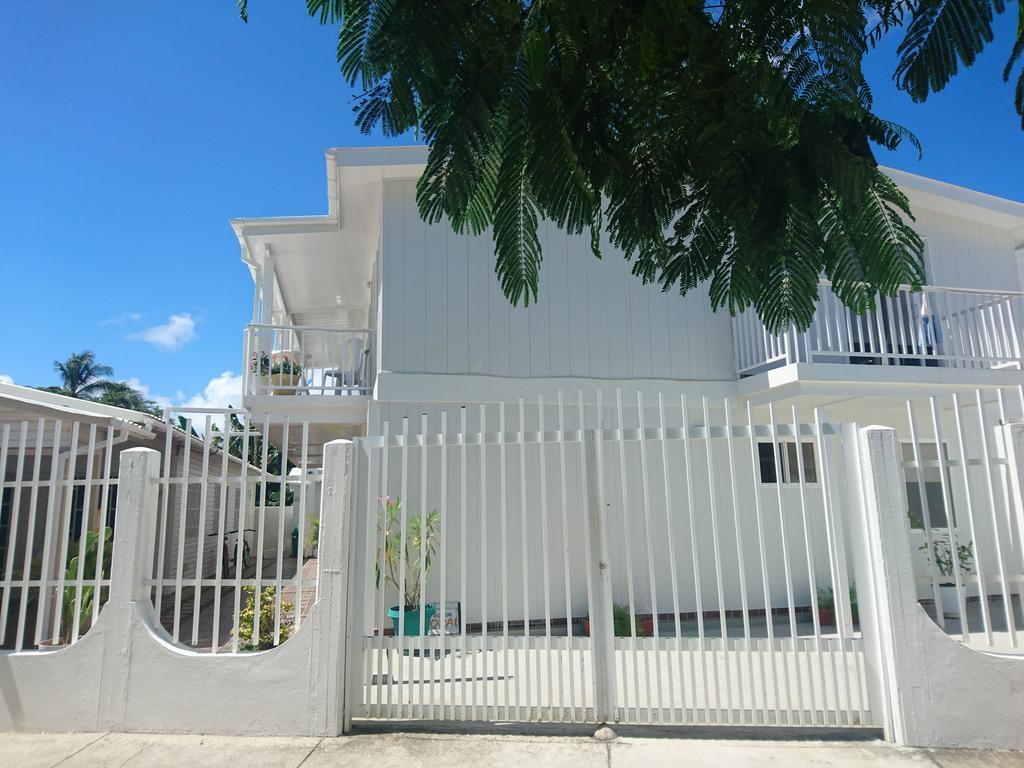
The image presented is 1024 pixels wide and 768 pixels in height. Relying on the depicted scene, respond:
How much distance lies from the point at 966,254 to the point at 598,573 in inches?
408

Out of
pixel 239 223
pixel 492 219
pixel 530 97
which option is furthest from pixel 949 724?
pixel 239 223

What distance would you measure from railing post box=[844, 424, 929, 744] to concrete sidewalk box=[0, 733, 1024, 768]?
26 centimetres

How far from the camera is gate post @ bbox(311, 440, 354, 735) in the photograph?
442 centimetres

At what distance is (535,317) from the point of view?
9.53m

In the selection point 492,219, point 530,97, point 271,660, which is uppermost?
point 530,97

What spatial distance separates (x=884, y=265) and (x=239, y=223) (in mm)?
9362

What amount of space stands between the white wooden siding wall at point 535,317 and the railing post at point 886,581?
5323 mm

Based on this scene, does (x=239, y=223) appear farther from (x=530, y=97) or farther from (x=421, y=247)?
(x=530, y=97)

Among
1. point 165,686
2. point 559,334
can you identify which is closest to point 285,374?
point 559,334

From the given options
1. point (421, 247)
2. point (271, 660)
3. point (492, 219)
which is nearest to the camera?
point (492, 219)

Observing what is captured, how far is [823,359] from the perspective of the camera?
1001cm

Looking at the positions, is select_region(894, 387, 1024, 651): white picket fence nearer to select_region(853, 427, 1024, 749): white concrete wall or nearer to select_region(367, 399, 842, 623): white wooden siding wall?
select_region(367, 399, 842, 623): white wooden siding wall

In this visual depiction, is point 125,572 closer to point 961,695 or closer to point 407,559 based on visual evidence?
point 407,559

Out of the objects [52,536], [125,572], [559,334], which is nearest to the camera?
[125,572]
